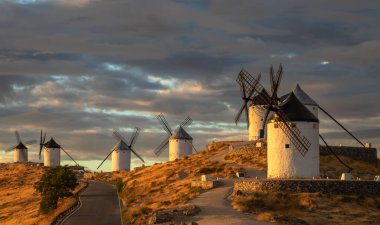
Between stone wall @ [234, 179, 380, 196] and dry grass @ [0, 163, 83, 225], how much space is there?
67.1ft

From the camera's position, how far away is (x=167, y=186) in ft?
205

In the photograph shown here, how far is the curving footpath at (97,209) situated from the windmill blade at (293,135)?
17.9 metres

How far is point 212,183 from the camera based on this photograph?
53.5 meters

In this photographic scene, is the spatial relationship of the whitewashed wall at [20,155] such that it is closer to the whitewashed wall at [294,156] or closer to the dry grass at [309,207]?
the whitewashed wall at [294,156]

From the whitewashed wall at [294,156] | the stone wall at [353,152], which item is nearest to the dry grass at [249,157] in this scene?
the stone wall at [353,152]

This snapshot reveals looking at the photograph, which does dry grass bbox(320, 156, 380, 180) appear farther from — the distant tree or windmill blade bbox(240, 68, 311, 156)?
the distant tree

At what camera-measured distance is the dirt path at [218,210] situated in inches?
1567

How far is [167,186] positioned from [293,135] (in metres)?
17.0

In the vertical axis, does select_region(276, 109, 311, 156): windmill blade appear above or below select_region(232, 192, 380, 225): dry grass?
above

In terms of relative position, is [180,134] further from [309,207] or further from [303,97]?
[309,207]

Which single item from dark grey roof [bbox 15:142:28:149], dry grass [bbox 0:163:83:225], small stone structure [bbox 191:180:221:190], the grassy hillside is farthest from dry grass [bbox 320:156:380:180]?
dark grey roof [bbox 15:142:28:149]

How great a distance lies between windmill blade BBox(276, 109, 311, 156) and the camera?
52.7m

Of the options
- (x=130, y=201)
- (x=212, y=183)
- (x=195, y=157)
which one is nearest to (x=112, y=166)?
(x=195, y=157)

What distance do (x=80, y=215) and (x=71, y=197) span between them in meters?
16.4
